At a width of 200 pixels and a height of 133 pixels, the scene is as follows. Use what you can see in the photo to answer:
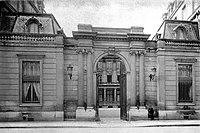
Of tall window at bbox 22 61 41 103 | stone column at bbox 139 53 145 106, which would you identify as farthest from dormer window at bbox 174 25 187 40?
tall window at bbox 22 61 41 103

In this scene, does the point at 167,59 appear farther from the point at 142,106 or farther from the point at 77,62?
the point at 77,62

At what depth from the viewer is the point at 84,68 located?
49.9 feet

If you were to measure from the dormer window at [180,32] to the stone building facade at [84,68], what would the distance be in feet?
0.20

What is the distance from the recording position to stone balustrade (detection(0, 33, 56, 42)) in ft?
46.6

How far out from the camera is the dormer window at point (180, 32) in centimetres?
1598

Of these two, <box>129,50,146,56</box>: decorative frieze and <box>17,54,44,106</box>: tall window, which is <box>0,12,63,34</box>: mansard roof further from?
<box>129,50,146,56</box>: decorative frieze

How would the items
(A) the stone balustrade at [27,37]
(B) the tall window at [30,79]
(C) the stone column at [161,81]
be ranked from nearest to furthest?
(A) the stone balustrade at [27,37] < (B) the tall window at [30,79] < (C) the stone column at [161,81]

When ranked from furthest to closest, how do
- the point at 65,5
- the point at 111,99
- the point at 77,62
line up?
the point at 111,99
the point at 77,62
the point at 65,5

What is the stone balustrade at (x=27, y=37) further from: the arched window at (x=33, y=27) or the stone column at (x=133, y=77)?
the stone column at (x=133, y=77)

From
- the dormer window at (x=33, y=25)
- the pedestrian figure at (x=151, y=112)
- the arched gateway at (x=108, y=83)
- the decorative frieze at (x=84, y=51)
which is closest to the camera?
the dormer window at (x=33, y=25)

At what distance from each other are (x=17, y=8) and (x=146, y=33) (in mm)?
8866

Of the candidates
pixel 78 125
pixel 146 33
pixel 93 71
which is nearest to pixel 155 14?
pixel 146 33

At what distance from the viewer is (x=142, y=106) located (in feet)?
50.4

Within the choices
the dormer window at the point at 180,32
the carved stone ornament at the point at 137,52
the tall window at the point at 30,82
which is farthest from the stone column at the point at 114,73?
the tall window at the point at 30,82
